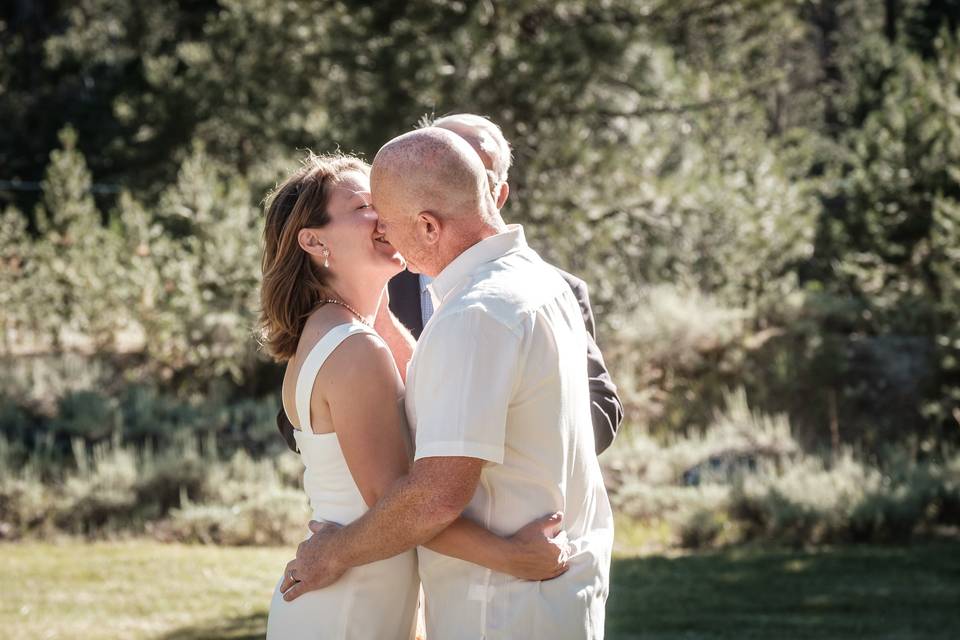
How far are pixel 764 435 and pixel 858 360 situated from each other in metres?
2.05

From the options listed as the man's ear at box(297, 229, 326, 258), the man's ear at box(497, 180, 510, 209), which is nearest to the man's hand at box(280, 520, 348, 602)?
the man's ear at box(297, 229, 326, 258)

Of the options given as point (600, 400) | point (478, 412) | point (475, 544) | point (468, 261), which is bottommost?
point (475, 544)

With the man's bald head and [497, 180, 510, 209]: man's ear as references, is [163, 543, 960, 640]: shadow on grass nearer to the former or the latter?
[497, 180, 510, 209]: man's ear

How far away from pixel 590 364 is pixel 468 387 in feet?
4.51

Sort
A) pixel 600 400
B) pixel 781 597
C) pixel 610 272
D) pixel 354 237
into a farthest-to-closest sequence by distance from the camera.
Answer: pixel 610 272
pixel 781 597
pixel 600 400
pixel 354 237

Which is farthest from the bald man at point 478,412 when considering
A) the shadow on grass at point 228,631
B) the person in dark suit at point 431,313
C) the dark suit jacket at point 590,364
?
the shadow on grass at point 228,631

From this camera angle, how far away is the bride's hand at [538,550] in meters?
2.37

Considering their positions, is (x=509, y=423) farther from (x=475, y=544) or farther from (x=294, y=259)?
(x=294, y=259)

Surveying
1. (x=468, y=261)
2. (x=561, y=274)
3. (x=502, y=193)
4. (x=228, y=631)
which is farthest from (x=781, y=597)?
(x=468, y=261)

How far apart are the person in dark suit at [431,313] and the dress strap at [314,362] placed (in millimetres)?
590

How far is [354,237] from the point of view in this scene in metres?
2.75

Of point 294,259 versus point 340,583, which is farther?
point 294,259

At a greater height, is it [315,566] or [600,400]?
[600,400]

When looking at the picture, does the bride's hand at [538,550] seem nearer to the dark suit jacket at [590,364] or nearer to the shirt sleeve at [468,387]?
the shirt sleeve at [468,387]
